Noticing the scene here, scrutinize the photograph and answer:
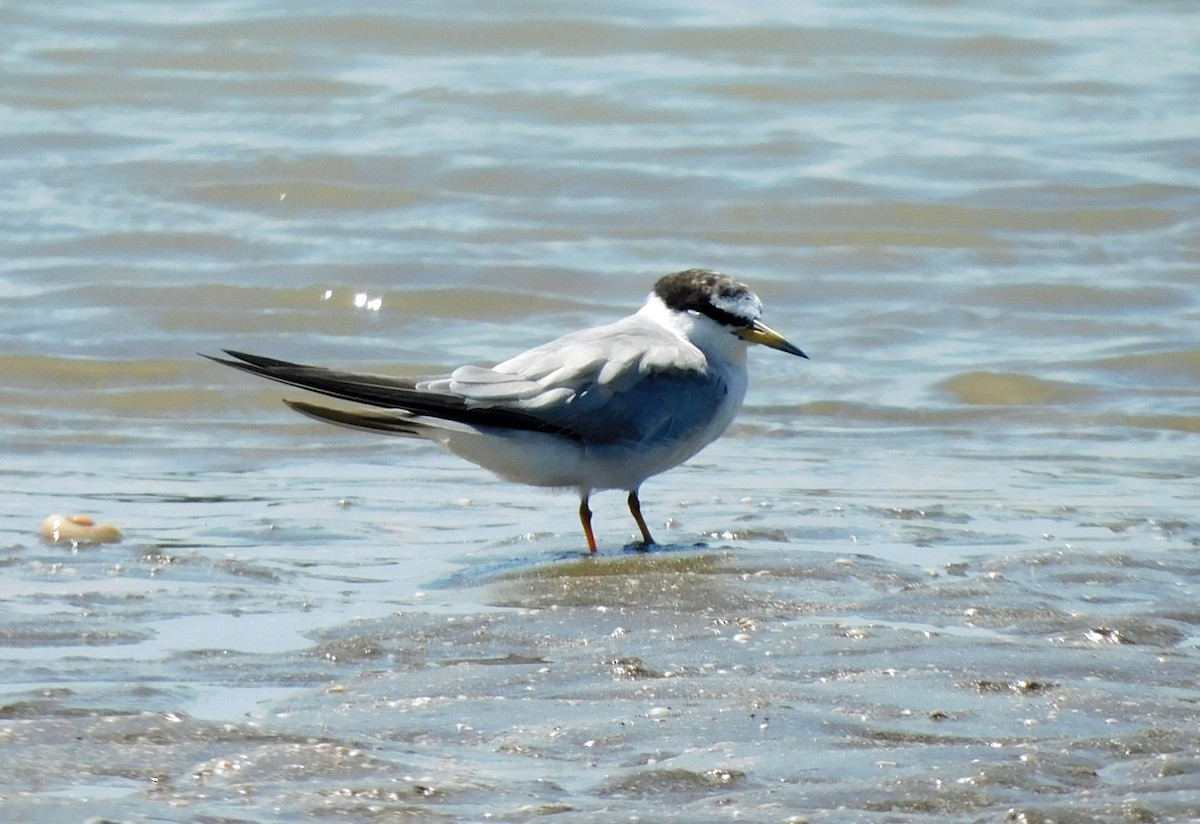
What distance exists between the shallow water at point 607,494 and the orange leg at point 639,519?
0.13 m

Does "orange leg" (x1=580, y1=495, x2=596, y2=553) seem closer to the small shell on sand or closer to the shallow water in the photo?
the shallow water

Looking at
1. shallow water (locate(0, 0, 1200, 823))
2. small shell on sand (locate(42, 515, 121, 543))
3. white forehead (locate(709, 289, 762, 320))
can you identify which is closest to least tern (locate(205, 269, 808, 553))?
white forehead (locate(709, 289, 762, 320))

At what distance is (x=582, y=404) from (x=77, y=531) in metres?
1.52

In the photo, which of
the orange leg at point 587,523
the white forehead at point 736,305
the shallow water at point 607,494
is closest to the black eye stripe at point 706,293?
the white forehead at point 736,305

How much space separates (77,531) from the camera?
221 inches

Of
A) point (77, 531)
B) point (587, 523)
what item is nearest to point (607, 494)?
point (587, 523)

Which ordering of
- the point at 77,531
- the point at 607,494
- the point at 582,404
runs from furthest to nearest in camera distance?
the point at 607,494 < the point at 582,404 < the point at 77,531

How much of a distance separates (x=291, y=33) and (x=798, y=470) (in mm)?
8133

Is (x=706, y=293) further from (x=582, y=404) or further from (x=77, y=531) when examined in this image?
(x=77, y=531)

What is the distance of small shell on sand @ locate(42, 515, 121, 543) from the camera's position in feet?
18.3

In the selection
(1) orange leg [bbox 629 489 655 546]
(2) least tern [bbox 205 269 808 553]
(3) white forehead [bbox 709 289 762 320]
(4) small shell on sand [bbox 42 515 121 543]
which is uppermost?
(3) white forehead [bbox 709 289 762 320]

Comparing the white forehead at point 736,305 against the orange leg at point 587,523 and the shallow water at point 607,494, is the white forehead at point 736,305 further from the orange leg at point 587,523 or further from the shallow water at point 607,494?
the orange leg at point 587,523

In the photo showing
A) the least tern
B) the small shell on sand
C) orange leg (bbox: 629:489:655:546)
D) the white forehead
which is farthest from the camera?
the white forehead

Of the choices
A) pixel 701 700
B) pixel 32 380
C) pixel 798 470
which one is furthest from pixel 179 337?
pixel 701 700
